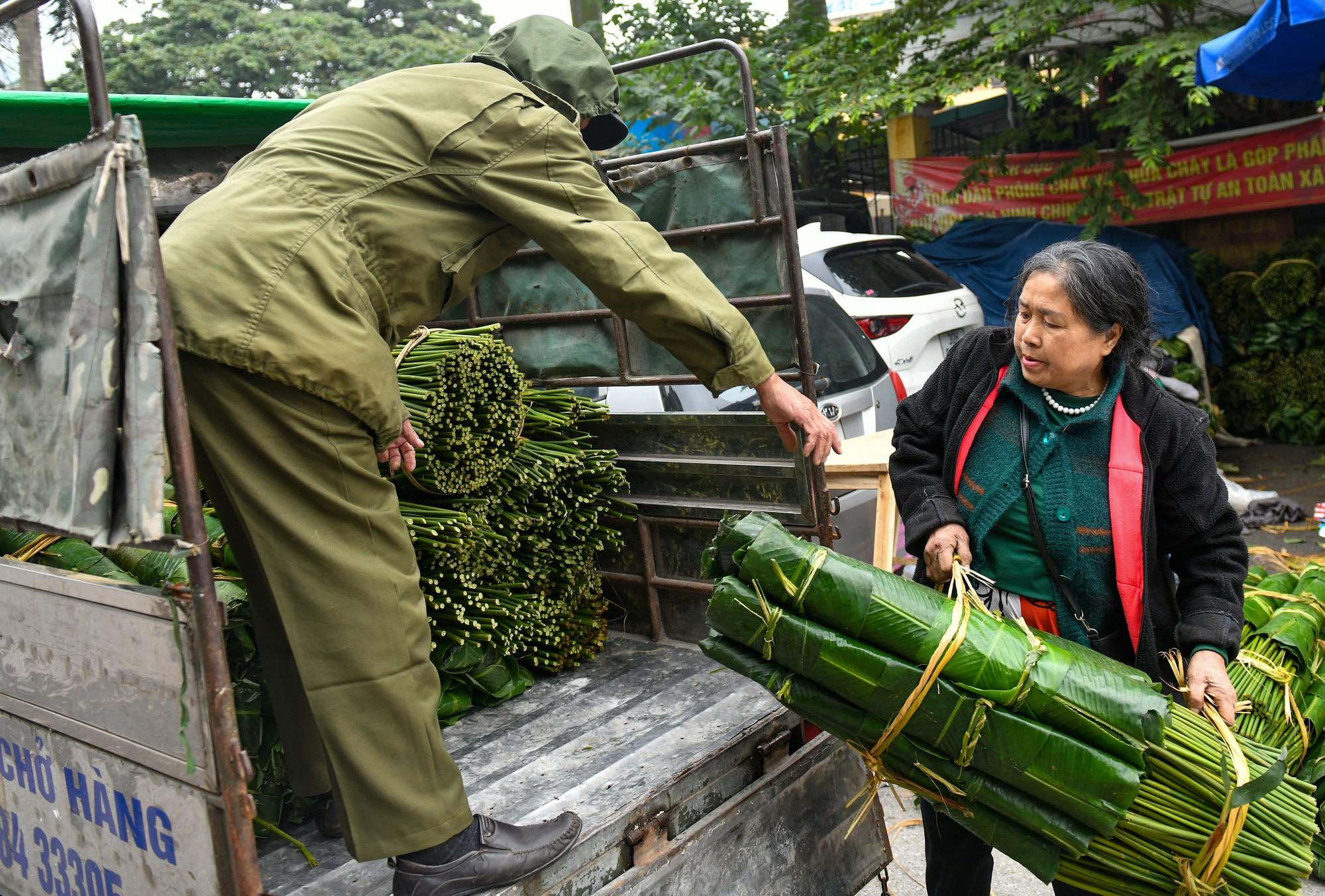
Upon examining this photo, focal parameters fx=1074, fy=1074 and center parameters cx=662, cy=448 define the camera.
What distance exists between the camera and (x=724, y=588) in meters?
2.13

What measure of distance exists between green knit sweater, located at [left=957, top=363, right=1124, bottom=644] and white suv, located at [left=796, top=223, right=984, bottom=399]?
15.5 feet

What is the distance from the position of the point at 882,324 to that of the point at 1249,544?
2.70 m

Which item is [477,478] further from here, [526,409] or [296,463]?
[296,463]

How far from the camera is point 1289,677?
294 cm

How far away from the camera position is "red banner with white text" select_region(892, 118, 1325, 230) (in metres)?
9.32

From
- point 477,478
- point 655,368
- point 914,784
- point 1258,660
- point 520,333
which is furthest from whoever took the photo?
point 520,333

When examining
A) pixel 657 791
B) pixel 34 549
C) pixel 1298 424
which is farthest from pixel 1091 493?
pixel 1298 424

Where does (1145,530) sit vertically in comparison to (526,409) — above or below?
below

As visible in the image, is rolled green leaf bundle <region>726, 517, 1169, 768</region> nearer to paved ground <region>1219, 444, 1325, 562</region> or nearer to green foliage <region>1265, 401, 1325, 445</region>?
paved ground <region>1219, 444, 1325, 562</region>

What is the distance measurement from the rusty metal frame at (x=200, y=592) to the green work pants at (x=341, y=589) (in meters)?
0.27

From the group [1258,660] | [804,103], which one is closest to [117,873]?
[1258,660]

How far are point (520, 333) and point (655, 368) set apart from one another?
59cm

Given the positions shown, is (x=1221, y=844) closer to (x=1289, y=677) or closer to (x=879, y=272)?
(x=1289, y=677)

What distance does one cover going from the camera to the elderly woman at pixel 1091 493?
2227 millimetres
